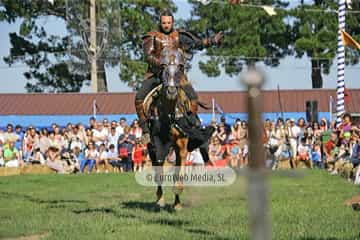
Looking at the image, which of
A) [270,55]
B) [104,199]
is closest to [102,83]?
[270,55]

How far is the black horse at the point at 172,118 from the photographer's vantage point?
8984mm

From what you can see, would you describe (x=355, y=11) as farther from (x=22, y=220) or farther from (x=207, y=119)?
(x=22, y=220)

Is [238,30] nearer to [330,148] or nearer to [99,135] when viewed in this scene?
[99,135]

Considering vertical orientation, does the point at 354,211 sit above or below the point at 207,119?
below

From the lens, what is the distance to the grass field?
699 cm

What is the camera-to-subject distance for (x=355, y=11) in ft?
130

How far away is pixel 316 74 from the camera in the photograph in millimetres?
40969

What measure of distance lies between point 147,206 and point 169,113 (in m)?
1.43

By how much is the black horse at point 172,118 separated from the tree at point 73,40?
23.1 meters

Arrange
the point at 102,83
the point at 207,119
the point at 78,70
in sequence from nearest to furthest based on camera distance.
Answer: the point at 207,119 < the point at 78,70 < the point at 102,83

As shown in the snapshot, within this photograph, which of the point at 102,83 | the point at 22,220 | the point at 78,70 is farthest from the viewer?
the point at 102,83

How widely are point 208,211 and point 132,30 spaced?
30298mm

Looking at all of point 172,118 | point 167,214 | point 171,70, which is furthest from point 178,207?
point 171,70

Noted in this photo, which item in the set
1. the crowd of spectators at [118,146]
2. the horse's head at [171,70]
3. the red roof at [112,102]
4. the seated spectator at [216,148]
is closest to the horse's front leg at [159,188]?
the horse's head at [171,70]
